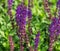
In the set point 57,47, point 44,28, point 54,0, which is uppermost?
point 54,0

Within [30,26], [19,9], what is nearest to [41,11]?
[30,26]

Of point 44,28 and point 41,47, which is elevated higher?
point 44,28

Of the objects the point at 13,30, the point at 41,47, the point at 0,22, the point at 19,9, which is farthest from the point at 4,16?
the point at 19,9

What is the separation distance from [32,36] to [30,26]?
0.46ft

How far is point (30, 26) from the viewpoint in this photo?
298 centimetres

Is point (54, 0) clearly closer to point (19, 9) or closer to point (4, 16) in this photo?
point (4, 16)

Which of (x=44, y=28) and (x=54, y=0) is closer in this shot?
(x=44, y=28)

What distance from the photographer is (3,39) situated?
3.00 m

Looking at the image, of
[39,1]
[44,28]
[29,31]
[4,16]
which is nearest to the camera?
[29,31]

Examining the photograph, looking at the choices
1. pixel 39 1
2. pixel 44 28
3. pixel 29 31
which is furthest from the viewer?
pixel 39 1

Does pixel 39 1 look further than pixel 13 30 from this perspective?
Yes

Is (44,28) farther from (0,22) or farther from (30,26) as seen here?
(0,22)

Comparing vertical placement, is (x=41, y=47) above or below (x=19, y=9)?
below

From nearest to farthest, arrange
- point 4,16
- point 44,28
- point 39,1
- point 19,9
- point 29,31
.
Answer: point 19,9 → point 29,31 → point 44,28 → point 4,16 → point 39,1
